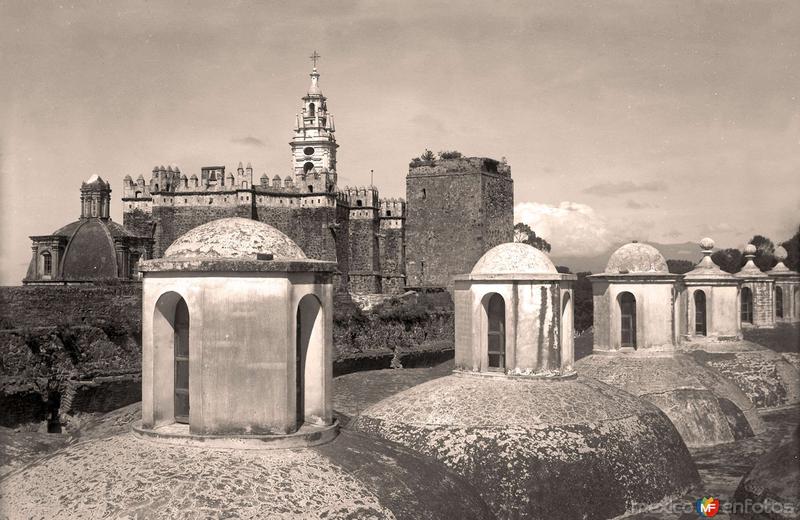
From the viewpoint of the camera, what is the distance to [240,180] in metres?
48.3

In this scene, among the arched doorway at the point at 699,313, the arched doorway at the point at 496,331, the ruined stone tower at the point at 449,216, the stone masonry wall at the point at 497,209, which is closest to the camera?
the arched doorway at the point at 496,331

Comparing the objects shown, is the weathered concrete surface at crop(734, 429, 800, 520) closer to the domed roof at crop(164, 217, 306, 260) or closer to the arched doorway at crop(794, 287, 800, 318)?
the domed roof at crop(164, 217, 306, 260)

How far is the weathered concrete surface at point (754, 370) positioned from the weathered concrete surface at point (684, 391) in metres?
3.16

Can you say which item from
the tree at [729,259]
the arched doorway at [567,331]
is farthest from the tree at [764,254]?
the arched doorway at [567,331]

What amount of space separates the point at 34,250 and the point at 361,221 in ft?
75.2

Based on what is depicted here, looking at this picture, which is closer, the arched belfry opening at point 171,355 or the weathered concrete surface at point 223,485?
the weathered concrete surface at point 223,485

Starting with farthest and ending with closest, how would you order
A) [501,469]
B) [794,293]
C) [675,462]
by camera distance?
[794,293] → [675,462] → [501,469]

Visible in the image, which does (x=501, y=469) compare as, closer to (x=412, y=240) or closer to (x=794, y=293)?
(x=794, y=293)

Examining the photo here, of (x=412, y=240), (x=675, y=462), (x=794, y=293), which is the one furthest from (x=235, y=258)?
(x=412, y=240)

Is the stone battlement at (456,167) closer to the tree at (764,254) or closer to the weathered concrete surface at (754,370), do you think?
the tree at (764,254)

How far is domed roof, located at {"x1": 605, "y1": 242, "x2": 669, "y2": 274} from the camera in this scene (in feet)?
53.1

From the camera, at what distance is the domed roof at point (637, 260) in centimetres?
1619

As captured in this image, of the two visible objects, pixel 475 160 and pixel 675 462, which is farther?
pixel 475 160

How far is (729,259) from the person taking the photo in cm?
4866
